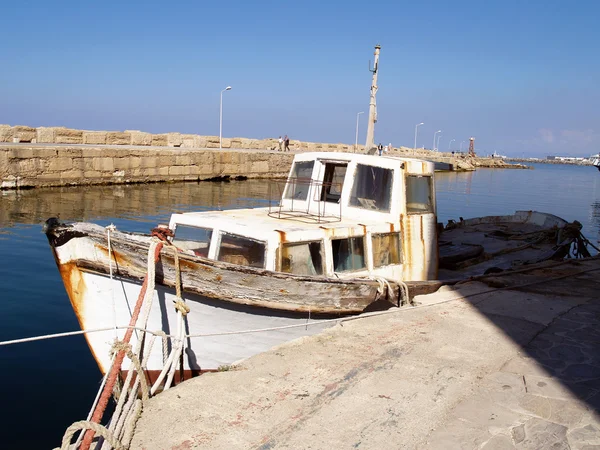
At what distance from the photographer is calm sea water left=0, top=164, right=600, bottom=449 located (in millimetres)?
6598

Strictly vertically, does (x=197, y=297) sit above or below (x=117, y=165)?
below

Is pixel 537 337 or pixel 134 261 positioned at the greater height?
pixel 134 261

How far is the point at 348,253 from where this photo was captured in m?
7.69

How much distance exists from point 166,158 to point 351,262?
24609 mm

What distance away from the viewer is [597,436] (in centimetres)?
429

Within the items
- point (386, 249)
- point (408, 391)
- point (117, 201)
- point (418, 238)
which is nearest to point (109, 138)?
point (117, 201)

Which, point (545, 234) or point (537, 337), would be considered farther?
point (545, 234)

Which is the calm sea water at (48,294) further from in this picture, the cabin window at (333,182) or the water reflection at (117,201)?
the cabin window at (333,182)

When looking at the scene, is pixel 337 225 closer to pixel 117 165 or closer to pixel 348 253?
pixel 348 253

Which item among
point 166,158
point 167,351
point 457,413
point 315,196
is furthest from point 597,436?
point 166,158

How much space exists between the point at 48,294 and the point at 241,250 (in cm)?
553

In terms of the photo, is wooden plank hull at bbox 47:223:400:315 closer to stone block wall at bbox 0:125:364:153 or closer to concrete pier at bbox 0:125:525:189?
concrete pier at bbox 0:125:525:189

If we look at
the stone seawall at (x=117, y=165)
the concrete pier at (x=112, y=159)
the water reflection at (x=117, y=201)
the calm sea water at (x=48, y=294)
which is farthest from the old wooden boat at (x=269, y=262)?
the stone seawall at (x=117, y=165)

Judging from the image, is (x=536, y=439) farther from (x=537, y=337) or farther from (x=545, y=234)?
(x=545, y=234)
